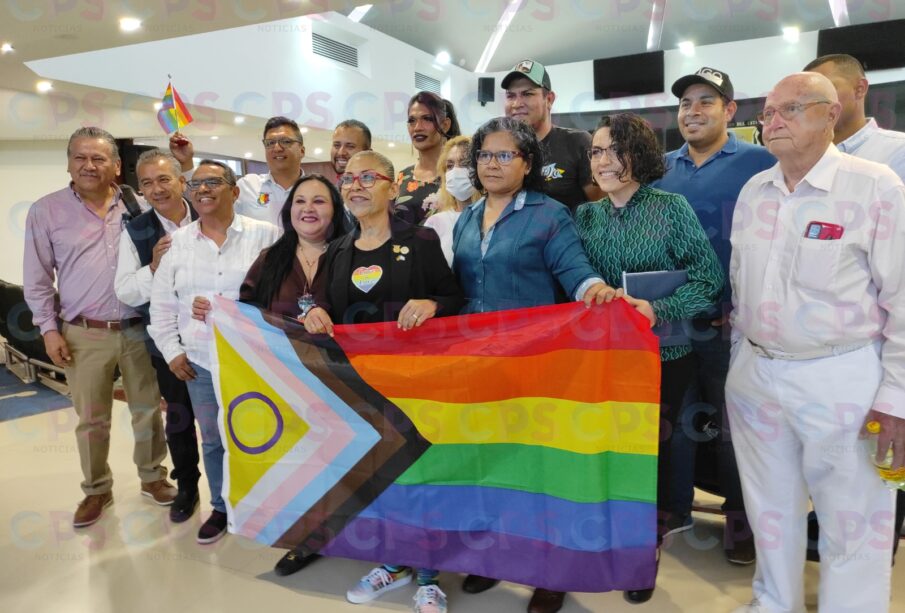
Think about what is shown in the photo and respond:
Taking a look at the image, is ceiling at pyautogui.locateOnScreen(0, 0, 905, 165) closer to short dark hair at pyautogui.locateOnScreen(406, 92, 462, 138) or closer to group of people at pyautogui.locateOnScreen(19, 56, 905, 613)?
short dark hair at pyautogui.locateOnScreen(406, 92, 462, 138)

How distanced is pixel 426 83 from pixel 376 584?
10.9 metres

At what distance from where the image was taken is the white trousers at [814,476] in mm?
1759

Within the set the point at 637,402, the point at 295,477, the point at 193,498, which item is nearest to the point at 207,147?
the point at 193,498

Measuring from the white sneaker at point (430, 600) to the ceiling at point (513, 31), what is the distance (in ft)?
12.9

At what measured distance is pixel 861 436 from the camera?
1748 millimetres

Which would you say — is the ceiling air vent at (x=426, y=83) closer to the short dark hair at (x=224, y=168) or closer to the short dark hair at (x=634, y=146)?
the short dark hair at (x=224, y=168)

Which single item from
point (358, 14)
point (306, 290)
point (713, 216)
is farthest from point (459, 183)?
point (358, 14)

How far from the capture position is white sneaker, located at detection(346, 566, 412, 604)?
2.24 m

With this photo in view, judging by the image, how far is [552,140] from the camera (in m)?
2.68

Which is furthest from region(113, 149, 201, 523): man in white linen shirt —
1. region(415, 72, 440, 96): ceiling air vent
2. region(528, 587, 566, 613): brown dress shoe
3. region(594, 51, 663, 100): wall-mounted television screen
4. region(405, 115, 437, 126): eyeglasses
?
region(594, 51, 663, 100): wall-mounted television screen

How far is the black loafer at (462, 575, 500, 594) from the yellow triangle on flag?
0.82 m

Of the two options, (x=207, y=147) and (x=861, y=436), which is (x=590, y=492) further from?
(x=207, y=147)

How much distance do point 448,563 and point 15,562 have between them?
187cm

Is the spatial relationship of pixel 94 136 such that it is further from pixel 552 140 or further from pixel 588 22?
pixel 588 22
